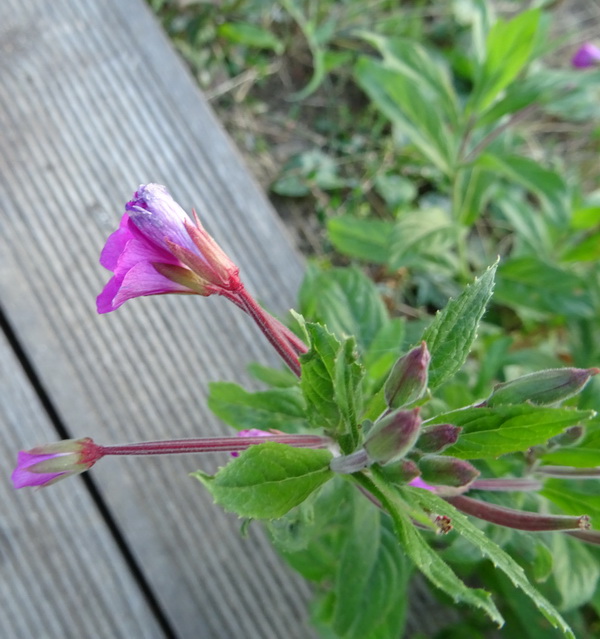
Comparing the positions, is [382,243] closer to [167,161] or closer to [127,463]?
[167,161]

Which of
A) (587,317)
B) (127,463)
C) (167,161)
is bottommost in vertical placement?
(587,317)

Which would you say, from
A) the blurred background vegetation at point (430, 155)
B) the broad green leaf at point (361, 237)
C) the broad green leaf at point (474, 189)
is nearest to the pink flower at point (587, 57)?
the blurred background vegetation at point (430, 155)

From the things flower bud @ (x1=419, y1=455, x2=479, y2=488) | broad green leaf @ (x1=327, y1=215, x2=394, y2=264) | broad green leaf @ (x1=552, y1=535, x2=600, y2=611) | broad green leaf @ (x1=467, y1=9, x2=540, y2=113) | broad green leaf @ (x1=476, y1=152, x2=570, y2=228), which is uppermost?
broad green leaf @ (x1=467, y1=9, x2=540, y2=113)

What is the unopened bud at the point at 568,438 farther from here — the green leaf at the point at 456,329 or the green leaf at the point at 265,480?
the green leaf at the point at 265,480

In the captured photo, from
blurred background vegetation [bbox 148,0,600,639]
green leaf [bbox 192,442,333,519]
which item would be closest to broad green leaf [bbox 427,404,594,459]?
green leaf [bbox 192,442,333,519]

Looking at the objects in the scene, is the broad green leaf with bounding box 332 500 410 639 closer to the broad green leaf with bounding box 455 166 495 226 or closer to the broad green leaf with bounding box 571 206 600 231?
the broad green leaf with bounding box 455 166 495 226

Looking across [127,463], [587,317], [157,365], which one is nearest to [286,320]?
[157,365]
